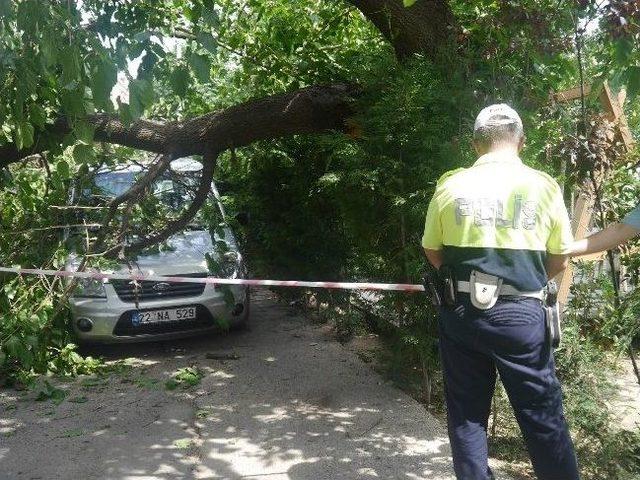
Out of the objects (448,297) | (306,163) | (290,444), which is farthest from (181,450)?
(306,163)

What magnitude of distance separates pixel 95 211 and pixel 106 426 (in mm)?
2284

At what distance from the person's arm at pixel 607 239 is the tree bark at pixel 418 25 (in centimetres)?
252

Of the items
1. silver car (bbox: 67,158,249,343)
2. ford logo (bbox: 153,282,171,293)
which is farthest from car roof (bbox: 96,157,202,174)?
ford logo (bbox: 153,282,171,293)

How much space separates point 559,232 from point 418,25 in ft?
9.22

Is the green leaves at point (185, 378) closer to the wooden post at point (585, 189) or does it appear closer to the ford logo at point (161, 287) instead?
the ford logo at point (161, 287)

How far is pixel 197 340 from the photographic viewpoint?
7.96 metres

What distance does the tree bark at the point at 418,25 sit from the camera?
5.29m

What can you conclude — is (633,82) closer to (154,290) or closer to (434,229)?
(434,229)

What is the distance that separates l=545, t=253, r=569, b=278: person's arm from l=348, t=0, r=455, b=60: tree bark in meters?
2.52

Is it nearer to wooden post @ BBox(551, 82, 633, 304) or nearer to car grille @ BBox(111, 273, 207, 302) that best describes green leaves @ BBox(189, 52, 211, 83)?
wooden post @ BBox(551, 82, 633, 304)

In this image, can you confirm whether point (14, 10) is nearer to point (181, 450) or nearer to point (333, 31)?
point (181, 450)

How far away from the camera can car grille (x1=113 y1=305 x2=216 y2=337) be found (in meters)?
7.04

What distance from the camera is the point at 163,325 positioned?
23.5 ft

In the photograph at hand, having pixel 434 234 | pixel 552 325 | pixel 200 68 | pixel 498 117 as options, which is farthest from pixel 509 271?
pixel 200 68
